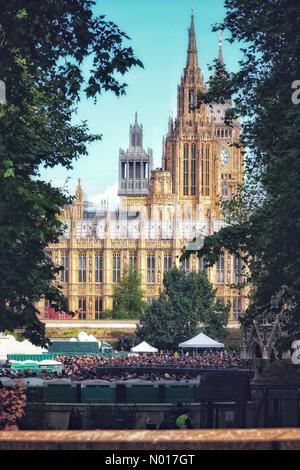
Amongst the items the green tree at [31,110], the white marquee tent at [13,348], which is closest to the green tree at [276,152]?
the green tree at [31,110]

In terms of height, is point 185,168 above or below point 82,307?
above

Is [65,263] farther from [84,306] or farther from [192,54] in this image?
[192,54]

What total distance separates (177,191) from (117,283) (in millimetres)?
40157

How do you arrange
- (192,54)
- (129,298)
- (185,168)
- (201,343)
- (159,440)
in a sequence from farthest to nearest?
(192,54)
(185,168)
(129,298)
(201,343)
(159,440)

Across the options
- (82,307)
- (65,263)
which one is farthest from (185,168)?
(82,307)

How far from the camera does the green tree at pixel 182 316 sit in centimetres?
10738

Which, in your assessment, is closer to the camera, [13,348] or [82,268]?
[13,348]

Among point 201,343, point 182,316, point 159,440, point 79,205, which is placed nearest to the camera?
point 159,440

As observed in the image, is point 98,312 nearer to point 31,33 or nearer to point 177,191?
point 177,191

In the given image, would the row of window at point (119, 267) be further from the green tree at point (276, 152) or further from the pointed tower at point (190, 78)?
the green tree at point (276, 152)

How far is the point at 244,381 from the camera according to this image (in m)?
24.8

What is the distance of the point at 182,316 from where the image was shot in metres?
109

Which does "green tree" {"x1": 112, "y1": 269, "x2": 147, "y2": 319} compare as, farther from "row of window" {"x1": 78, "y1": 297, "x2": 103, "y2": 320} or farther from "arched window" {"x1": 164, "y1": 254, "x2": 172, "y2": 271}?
"row of window" {"x1": 78, "y1": 297, "x2": 103, "y2": 320}

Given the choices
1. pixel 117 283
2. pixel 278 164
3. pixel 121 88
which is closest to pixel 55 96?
pixel 278 164
